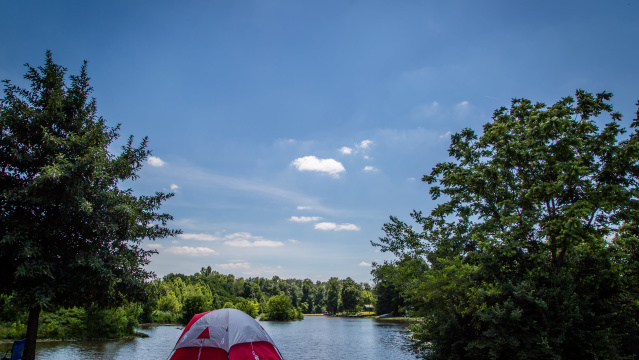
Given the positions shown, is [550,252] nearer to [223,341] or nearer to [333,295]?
[223,341]

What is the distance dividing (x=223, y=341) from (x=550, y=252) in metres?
13.3

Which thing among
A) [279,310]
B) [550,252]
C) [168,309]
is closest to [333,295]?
[279,310]

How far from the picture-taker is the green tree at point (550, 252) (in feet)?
35.0

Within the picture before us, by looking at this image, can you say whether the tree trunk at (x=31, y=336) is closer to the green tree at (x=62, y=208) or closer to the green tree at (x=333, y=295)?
the green tree at (x=62, y=208)

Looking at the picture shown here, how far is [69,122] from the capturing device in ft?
35.8

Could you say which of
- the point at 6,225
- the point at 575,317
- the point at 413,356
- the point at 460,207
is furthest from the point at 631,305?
the point at 6,225

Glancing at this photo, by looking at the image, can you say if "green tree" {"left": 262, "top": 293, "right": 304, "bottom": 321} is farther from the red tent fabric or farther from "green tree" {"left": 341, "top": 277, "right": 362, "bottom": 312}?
the red tent fabric

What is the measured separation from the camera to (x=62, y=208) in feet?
31.0

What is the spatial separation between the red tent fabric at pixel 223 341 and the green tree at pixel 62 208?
2.59 metres

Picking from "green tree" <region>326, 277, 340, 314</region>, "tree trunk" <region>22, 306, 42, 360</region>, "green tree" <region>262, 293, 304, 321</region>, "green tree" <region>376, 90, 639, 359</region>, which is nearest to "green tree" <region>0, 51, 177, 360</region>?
"tree trunk" <region>22, 306, 42, 360</region>

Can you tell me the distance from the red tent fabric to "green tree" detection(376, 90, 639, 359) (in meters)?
7.43

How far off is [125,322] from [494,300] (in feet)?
116

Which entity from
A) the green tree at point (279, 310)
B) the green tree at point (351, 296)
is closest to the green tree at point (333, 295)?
the green tree at point (351, 296)

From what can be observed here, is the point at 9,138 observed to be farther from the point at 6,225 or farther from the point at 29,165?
the point at 6,225
